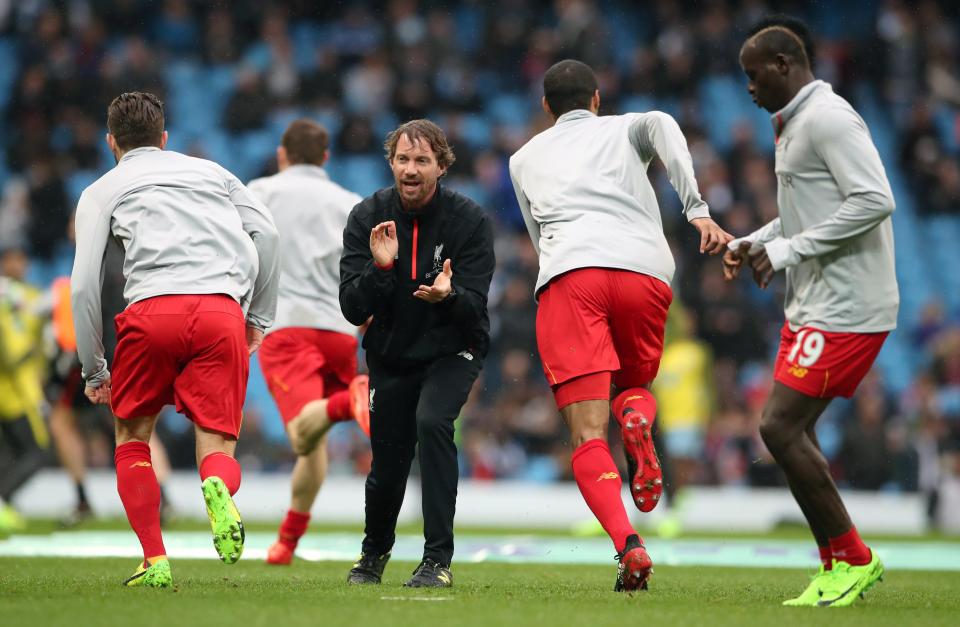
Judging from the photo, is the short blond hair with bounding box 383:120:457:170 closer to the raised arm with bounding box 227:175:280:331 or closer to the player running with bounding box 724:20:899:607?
the raised arm with bounding box 227:175:280:331

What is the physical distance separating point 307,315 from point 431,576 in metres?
2.73

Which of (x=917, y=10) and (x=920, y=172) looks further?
(x=917, y=10)

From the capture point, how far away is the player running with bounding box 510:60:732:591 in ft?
19.7

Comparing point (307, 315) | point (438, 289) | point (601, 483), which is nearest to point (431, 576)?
point (601, 483)

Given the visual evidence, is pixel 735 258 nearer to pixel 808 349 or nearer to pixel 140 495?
pixel 808 349

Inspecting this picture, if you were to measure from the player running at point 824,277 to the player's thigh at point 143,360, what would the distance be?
2.48 m

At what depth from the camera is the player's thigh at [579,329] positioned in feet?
20.1

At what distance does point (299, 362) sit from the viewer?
851 cm

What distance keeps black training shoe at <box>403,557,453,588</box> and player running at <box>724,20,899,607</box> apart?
1.56 metres

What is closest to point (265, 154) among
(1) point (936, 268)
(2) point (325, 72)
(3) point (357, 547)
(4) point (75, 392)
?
(2) point (325, 72)

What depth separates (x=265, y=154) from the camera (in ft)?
63.6

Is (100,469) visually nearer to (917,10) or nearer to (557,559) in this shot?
(557,559)

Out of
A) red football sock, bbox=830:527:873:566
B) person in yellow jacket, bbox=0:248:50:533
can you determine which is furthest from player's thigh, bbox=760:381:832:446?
person in yellow jacket, bbox=0:248:50:533

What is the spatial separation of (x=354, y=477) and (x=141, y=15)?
10481 mm
